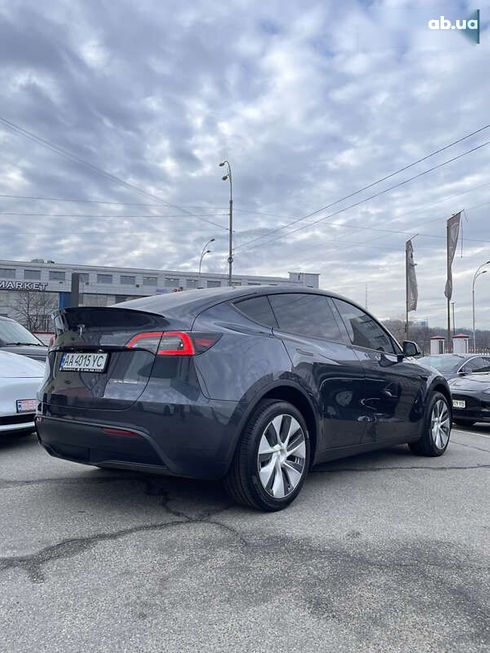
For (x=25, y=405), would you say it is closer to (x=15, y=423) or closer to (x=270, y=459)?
(x=15, y=423)

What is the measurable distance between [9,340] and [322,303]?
522 cm

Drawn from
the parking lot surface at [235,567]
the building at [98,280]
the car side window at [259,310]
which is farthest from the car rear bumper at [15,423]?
the building at [98,280]

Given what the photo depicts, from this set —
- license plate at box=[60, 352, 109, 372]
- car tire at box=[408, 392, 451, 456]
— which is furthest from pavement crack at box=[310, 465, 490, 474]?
license plate at box=[60, 352, 109, 372]

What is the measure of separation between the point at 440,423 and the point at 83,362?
13.3 ft

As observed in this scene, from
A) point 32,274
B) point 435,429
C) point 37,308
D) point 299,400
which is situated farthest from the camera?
point 32,274

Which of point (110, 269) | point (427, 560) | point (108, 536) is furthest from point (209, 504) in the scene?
point (110, 269)

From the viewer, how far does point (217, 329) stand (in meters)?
3.44

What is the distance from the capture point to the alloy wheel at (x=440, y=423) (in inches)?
224

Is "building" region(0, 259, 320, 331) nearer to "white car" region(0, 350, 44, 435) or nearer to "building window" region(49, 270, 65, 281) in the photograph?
"building window" region(49, 270, 65, 281)

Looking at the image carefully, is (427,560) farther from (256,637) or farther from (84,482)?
(84,482)

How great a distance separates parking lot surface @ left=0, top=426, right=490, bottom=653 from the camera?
209 cm

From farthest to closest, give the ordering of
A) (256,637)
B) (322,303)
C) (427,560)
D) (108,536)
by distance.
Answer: (322,303) < (108,536) < (427,560) < (256,637)

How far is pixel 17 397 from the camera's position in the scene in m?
5.47

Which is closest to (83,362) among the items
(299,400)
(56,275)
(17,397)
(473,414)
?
(299,400)
